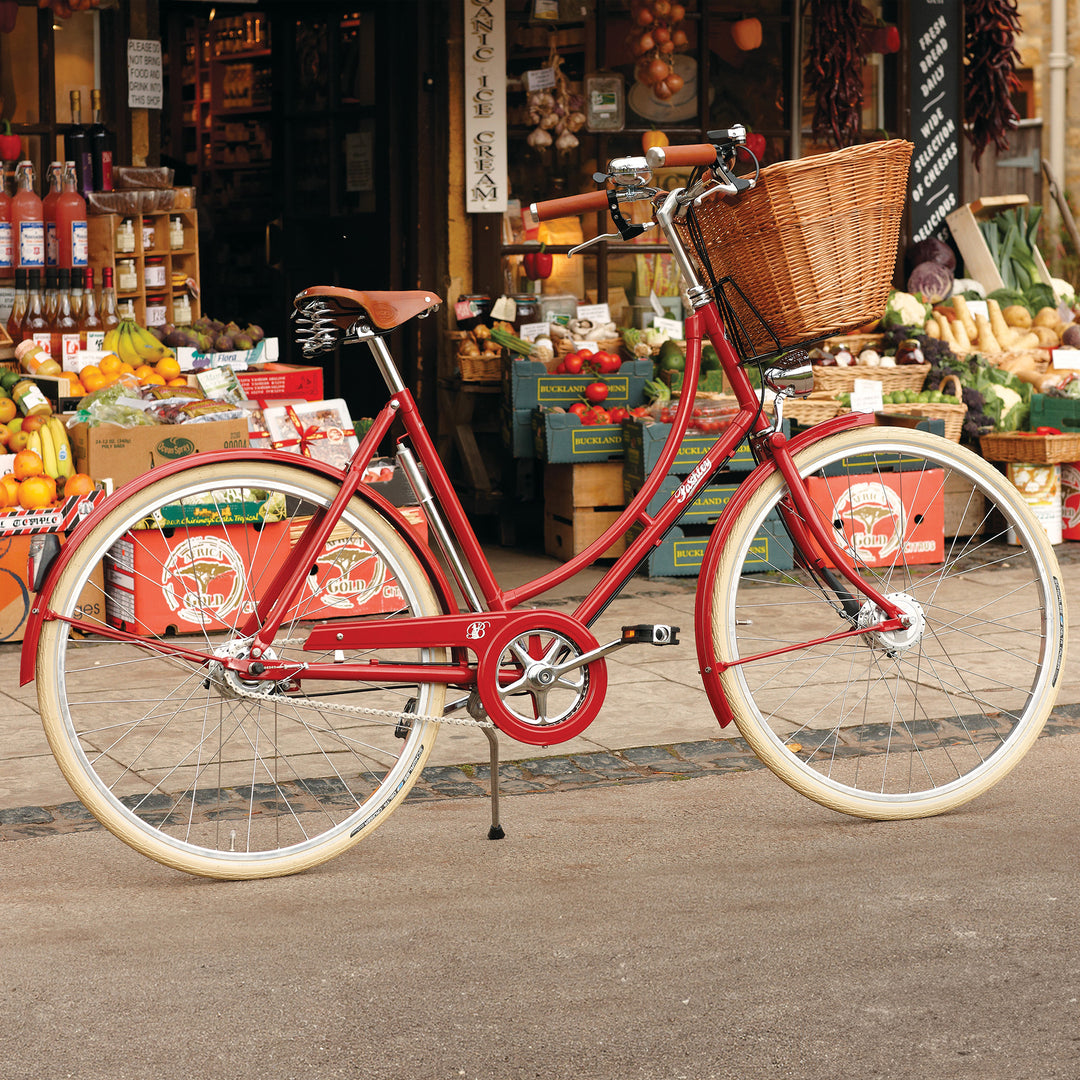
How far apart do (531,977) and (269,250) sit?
817 centimetres

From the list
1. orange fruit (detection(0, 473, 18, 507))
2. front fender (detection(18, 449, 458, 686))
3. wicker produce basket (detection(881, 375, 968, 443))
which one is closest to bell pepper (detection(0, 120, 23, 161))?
orange fruit (detection(0, 473, 18, 507))

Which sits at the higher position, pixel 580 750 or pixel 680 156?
pixel 680 156

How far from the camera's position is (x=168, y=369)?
716 cm

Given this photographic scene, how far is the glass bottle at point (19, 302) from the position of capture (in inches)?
290

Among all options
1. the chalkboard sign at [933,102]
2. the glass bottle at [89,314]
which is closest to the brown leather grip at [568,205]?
the glass bottle at [89,314]

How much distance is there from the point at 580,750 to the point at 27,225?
3944 millimetres

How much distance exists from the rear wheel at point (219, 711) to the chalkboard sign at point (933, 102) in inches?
206

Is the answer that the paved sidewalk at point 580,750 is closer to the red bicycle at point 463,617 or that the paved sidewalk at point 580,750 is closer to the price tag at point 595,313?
the red bicycle at point 463,617

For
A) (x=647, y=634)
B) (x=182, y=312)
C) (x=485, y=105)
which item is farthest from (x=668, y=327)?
(x=647, y=634)

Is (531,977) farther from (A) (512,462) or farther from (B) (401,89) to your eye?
(B) (401,89)

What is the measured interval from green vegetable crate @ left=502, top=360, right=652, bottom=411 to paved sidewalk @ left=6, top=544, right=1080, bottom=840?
Answer: 229cm

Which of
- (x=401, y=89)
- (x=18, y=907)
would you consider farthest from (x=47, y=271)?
(x=18, y=907)

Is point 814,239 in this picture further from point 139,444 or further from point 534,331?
point 534,331

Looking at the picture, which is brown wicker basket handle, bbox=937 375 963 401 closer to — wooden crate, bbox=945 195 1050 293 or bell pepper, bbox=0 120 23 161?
wooden crate, bbox=945 195 1050 293
